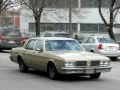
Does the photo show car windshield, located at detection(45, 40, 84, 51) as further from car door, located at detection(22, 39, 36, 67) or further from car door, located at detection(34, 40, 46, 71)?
car door, located at detection(22, 39, 36, 67)

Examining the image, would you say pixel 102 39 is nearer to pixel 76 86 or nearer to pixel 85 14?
pixel 76 86

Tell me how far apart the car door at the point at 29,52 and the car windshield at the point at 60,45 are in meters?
0.79

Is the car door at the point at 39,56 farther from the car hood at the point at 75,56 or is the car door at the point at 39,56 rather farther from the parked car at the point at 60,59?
→ the car hood at the point at 75,56

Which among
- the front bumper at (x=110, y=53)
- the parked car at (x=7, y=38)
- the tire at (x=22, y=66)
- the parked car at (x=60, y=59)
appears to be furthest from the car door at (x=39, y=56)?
the parked car at (x=7, y=38)

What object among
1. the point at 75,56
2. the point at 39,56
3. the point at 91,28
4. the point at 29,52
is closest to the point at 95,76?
the point at 75,56

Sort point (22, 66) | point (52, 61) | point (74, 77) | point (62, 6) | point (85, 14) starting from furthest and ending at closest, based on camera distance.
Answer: point (85, 14)
point (62, 6)
point (22, 66)
point (74, 77)
point (52, 61)

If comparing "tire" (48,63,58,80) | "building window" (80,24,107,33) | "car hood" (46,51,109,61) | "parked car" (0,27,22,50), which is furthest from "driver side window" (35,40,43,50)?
"building window" (80,24,107,33)

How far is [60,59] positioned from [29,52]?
2436 millimetres

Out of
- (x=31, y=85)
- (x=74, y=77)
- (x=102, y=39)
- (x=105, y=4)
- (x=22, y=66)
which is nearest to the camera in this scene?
(x=31, y=85)

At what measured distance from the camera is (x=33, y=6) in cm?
4025

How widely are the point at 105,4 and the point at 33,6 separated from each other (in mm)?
22734

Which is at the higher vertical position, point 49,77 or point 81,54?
point 81,54

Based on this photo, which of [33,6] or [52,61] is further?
[33,6]

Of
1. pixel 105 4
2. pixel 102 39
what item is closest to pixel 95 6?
pixel 105 4
